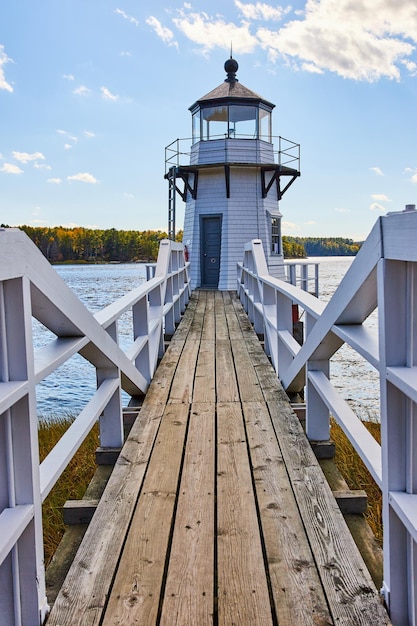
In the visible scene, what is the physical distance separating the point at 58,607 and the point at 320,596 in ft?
2.59

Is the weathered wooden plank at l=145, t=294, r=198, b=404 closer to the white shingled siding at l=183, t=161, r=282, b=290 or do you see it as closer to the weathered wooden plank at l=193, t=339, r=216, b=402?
the weathered wooden plank at l=193, t=339, r=216, b=402

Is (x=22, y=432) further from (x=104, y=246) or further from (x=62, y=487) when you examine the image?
(x=104, y=246)

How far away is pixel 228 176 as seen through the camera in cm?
1470

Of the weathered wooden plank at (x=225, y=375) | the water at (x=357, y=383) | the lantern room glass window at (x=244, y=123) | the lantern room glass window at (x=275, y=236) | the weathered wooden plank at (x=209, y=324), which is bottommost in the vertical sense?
the water at (x=357, y=383)

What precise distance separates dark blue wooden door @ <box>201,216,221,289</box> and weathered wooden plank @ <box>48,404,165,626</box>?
40.7 ft

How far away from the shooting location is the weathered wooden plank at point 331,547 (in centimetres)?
168

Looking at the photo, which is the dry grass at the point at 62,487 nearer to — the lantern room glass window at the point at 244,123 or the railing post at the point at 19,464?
the railing post at the point at 19,464

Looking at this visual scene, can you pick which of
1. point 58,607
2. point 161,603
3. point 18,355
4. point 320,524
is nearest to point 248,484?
point 320,524

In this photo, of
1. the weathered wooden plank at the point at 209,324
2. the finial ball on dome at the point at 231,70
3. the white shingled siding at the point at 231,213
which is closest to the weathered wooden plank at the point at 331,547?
the weathered wooden plank at the point at 209,324

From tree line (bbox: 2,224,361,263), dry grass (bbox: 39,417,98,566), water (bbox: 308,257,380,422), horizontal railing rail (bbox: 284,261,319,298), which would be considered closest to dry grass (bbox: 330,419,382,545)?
dry grass (bbox: 39,417,98,566)

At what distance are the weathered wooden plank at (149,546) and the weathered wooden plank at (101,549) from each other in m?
0.04

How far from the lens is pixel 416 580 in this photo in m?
1.60

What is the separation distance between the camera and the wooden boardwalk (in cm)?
170

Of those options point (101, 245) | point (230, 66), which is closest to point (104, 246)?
point (101, 245)
